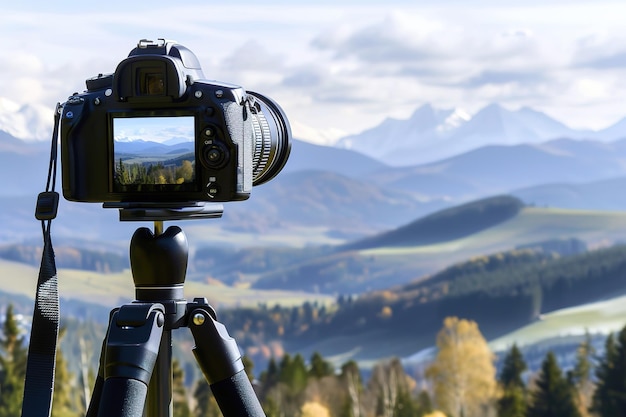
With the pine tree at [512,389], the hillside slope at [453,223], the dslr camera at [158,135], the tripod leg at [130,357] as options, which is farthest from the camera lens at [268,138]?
the hillside slope at [453,223]

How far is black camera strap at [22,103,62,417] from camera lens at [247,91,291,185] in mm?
398

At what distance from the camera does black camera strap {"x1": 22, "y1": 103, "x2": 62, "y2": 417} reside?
6.61 ft

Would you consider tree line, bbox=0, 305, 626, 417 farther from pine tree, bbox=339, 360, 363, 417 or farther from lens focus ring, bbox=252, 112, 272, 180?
lens focus ring, bbox=252, 112, 272, 180

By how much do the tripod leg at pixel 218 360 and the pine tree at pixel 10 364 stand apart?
13532mm

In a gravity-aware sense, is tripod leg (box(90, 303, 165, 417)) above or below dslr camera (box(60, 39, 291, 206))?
below

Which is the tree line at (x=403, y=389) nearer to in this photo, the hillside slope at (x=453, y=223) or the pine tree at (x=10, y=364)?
the pine tree at (x=10, y=364)

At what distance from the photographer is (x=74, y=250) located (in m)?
37.7

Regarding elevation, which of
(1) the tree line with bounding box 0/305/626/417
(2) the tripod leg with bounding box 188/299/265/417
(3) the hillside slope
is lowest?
(2) the tripod leg with bounding box 188/299/265/417

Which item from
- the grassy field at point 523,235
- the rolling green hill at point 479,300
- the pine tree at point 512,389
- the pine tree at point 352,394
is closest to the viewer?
the pine tree at point 512,389

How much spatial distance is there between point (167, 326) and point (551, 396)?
15.9 metres

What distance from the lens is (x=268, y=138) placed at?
2.17 meters

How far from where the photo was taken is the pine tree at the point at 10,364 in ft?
49.3

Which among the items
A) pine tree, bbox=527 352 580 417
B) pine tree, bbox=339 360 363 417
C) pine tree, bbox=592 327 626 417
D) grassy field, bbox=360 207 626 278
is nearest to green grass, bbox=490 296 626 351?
grassy field, bbox=360 207 626 278

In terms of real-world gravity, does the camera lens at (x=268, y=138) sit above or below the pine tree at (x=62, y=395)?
below
